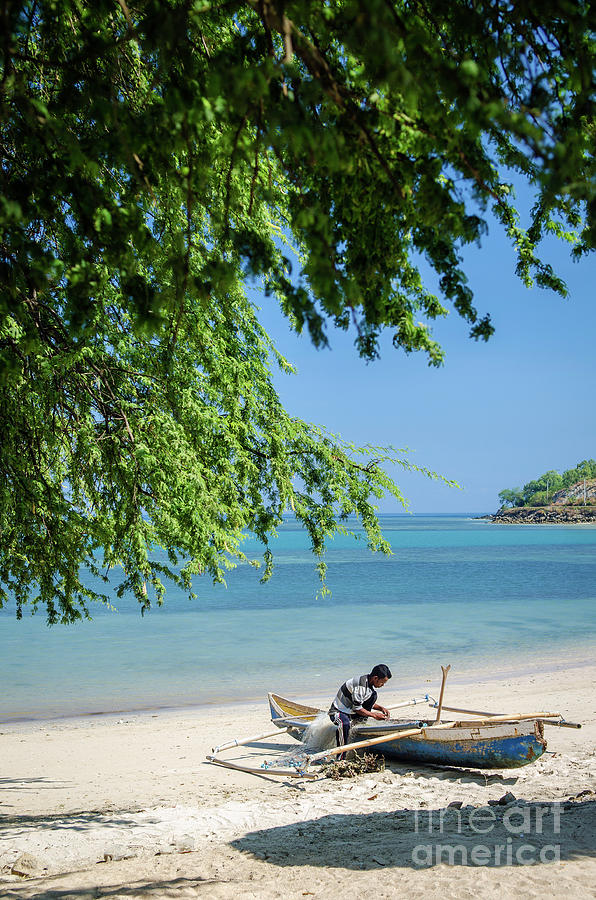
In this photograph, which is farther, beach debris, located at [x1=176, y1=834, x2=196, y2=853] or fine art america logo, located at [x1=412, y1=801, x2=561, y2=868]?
beach debris, located at [x1=176, y1=834, x2=196, y2=853]

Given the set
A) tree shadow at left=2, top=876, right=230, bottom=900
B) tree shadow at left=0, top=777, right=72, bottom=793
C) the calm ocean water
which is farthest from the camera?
the calm ocean water

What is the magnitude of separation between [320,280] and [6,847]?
6.30 m

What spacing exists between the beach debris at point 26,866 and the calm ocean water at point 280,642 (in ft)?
32.0

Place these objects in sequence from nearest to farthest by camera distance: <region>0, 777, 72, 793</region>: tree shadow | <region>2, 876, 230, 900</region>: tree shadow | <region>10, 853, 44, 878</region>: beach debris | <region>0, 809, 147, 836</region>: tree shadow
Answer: <region>2, 876, 230, 900</region>: tree shadow
<region>10, 853, 44, 878</region>: beach debris
<region>0, 809, 147, 836</region>: tree shadow
<region>0, 777, 72, 793</region>: tree shadow

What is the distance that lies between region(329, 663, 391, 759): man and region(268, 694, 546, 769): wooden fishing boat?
13cm

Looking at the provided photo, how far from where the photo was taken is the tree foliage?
127 inches

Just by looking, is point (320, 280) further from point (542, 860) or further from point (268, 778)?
point (268, 778)

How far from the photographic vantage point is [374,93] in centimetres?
362

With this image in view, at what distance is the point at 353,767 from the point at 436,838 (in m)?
3.22

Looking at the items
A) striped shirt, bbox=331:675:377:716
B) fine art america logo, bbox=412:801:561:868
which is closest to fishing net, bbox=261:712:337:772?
striped shirt, bbox=331:675:377:716

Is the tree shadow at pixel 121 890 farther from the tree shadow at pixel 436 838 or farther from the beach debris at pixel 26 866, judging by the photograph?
the tree shadow at pixel 436 838

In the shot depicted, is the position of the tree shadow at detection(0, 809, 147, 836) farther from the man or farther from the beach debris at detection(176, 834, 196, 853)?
the man

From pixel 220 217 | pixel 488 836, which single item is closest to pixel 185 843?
pixel 488 836

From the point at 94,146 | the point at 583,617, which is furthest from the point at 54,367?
the point at 583,617
